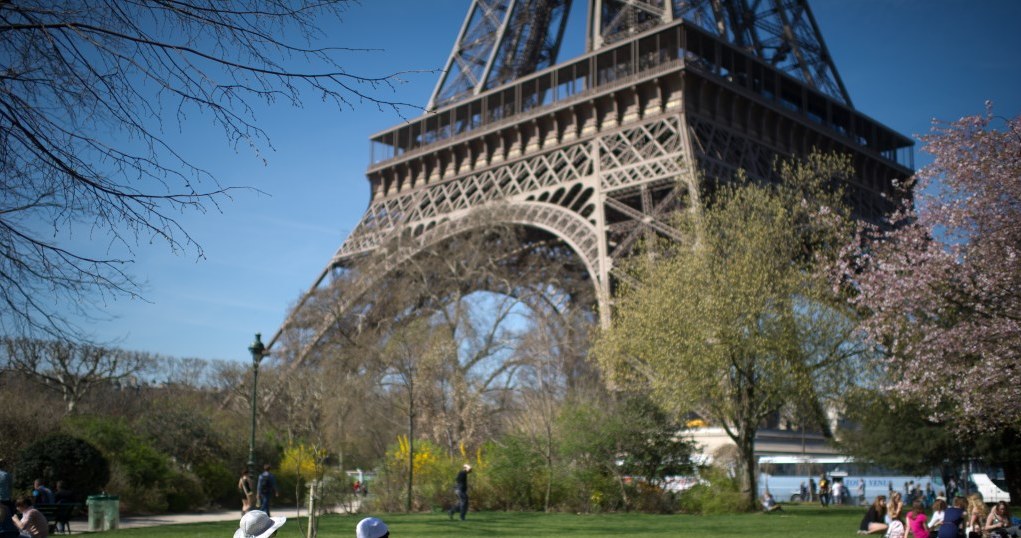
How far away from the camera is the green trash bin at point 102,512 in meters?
18.8

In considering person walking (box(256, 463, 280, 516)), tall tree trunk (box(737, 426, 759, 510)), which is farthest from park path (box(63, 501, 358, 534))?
tall tree trunk (box(737, 426, 759, 510))

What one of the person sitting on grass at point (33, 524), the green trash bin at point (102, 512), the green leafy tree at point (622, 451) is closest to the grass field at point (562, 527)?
the green trash bin at point (102, 512)

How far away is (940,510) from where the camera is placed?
1558 centimetres

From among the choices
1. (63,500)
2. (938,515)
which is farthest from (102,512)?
(938,515)

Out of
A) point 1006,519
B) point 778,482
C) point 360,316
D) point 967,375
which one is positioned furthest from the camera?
point 778,482

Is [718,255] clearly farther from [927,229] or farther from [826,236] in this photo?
[927,229]

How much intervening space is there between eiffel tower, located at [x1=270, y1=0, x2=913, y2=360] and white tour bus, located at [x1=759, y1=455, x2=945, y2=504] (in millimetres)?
12643

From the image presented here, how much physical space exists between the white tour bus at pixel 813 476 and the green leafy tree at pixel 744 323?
20247 mm

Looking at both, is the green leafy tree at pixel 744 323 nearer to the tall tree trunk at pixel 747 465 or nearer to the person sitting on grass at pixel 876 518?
the tall tree trunk at pixel 747 465

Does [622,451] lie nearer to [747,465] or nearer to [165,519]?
[747,465]

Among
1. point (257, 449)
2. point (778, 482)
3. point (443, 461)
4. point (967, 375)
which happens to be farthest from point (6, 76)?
point (778, 482)

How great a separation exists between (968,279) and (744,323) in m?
7.35

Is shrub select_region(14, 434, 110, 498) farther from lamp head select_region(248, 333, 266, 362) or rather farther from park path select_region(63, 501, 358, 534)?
lamp head select_region(248, 333, 266, 362)

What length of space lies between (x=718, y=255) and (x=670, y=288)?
1.74 meters
